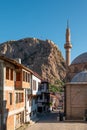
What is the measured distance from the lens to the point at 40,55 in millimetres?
119562

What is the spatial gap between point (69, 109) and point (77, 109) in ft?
4.07

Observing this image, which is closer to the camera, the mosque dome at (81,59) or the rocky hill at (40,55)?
the mosque dome at (81,59)

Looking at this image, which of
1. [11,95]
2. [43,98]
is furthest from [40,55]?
[11,95]

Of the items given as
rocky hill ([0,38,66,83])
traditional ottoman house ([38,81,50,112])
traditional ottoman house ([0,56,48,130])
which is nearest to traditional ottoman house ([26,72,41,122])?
traditional ottoman house ([0,56,48,130])

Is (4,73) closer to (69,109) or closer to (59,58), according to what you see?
(69,109)

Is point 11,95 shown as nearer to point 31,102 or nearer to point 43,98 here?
point 31,102

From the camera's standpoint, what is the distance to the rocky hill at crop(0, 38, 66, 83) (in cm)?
11219

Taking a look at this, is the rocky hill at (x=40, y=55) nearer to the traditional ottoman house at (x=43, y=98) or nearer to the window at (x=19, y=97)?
the traditional ottoman house at (x=43, y=98)

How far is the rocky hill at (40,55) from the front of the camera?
11219cm

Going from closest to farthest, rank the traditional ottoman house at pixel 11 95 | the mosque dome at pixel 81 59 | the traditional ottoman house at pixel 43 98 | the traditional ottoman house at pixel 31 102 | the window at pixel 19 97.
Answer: the traditional ottoman house at pixel 11 95, the window at pixel 19 97, the traditional ottoman house at pixel 31 102, the mosque dome at pixel 81 59, the traditional ottoman house at pixel 43 98

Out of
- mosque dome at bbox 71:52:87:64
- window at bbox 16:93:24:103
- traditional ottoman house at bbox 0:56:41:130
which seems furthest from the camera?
mosque dome at bbox 71:52:87:64

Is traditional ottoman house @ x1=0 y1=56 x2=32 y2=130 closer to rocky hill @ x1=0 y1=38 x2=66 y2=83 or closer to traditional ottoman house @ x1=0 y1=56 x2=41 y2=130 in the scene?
traditional ottoman house @ x1=0 y1=56 x2=41 y2=130

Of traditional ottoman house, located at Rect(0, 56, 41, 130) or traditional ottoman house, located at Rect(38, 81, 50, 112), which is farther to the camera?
traditional ottoman house, located at Rect(38, 81, 50, 112)

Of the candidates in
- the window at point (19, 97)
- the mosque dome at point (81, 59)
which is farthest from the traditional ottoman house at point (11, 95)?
the mosque dome at point (81, 59)
